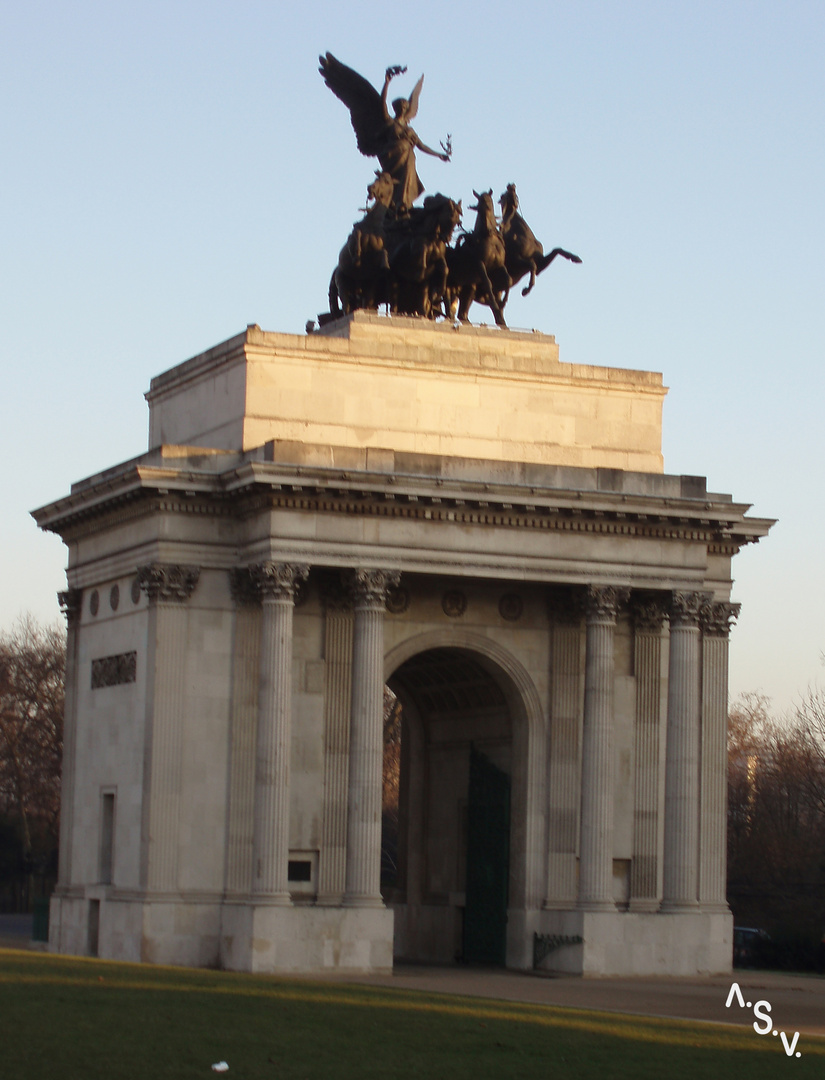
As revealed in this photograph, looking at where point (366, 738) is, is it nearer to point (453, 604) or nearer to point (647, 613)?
point (453, 604)

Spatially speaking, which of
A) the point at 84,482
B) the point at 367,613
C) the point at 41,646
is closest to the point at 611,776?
the point at 367,613

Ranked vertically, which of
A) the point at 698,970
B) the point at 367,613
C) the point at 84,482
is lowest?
the point at 698,970

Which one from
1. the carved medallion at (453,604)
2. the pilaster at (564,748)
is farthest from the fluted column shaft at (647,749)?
the carved medallion at (453,604)

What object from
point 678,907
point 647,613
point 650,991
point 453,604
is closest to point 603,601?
point 647,613

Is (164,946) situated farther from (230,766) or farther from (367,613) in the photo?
(367,613)

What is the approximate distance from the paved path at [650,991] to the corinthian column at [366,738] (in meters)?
2.39

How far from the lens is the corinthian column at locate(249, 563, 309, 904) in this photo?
45.1 metres

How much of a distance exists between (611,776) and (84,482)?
13.9m

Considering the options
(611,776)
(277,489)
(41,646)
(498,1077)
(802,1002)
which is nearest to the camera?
(498,1077)

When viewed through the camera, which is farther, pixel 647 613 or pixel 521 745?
pixel 647 613

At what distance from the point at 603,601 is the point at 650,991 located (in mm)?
9251

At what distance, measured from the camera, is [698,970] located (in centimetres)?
4756

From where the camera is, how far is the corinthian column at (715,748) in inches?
1949

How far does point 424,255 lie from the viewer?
50250 mm
